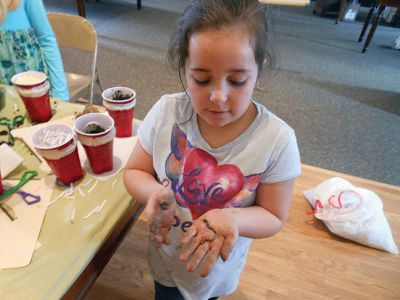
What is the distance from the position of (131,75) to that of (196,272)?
228 centimetres

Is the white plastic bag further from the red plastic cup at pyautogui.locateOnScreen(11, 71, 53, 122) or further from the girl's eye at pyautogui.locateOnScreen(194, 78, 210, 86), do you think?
the red plastic cup at pyautogui.locateOnScreen(11, 71, 53, 122)

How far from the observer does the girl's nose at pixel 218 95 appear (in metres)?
0.50

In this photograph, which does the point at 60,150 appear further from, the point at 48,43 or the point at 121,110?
the point at 48,43

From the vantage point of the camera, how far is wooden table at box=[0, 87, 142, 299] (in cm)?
49

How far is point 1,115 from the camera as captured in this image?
86 centimetres

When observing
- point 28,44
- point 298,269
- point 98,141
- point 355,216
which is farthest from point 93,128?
point 355,216

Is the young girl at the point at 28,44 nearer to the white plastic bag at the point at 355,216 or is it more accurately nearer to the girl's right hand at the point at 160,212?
the girl's right hand at the point at 160,212

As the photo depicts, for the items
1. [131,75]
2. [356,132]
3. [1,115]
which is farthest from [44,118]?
[356,132]

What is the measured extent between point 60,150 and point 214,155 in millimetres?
328

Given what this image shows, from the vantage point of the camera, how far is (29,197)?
25.1 inches

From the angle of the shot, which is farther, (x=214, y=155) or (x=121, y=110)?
(x=121, y=110)

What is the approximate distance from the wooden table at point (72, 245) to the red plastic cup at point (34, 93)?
0.16m

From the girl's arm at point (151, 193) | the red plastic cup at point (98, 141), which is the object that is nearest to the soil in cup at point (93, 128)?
the red plastic cup at point (98, 141)

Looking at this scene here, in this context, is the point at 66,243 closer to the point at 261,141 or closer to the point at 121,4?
the point at 261,141
